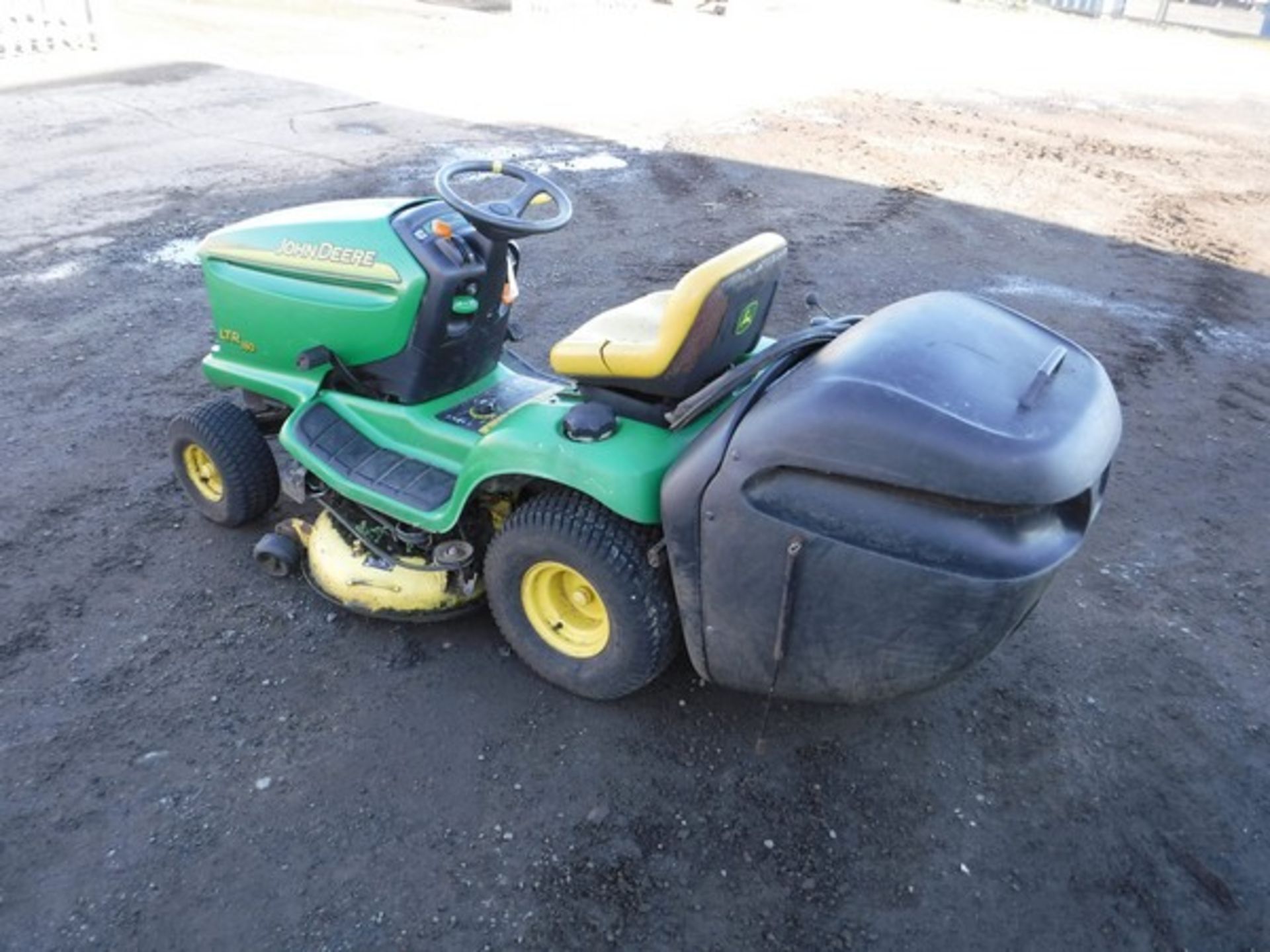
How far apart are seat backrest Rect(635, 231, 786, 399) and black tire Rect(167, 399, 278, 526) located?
156 cm

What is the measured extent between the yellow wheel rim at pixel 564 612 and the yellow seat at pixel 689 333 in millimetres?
573

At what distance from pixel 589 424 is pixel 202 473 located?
174cm

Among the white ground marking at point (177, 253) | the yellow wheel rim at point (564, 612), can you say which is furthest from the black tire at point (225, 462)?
the white ground marking at point (177, 253)

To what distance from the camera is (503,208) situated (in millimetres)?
3041

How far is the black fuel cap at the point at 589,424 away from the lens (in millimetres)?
2564

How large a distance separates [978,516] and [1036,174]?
789 centimetres

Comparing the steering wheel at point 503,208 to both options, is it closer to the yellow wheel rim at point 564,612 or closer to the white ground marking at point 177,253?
the yellow wheel rim at point 564,612

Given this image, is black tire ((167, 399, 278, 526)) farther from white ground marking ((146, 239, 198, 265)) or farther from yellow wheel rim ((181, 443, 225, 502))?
white ground marking ((146, 239, 198, 265))

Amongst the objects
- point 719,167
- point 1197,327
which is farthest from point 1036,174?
point 1197,327

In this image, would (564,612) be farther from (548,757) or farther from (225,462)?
(225,462)

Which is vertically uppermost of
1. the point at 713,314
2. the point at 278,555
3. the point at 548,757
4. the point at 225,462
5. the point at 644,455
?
the point at 713,314

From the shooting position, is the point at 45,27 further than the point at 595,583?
Yes

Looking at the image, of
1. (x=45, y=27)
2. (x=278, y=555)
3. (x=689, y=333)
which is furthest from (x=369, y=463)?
(x=45, y=27)

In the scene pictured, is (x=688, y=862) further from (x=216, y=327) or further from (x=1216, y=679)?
(x=216, y=327)
